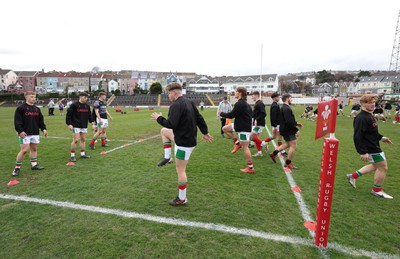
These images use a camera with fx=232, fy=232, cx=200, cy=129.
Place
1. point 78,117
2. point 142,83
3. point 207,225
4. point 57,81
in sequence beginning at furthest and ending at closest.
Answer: point 142,83 → point 57,81 → point 78,117 → point 207,225

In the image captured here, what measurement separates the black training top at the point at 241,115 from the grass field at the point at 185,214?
1252 mm

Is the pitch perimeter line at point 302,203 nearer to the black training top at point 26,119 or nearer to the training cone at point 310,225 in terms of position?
the training cone at point 310,225

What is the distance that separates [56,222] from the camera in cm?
375

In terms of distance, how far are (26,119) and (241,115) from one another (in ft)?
19.1

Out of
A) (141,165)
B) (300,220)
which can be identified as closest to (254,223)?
(300,220)

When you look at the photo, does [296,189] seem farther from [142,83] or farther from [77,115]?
[142,83]

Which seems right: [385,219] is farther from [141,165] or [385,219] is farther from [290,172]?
[141,165]

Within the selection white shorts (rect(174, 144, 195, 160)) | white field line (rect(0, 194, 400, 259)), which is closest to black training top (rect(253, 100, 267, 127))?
white shorts (rect(174, 144, 195, 160))

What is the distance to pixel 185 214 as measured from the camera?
13.2 ft

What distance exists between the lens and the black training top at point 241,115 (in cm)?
614

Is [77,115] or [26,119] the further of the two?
[77,115]

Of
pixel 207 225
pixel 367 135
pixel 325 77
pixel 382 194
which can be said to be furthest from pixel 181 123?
pixel 325 77

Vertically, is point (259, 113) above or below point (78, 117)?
above

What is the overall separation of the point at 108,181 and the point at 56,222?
1.88 m
